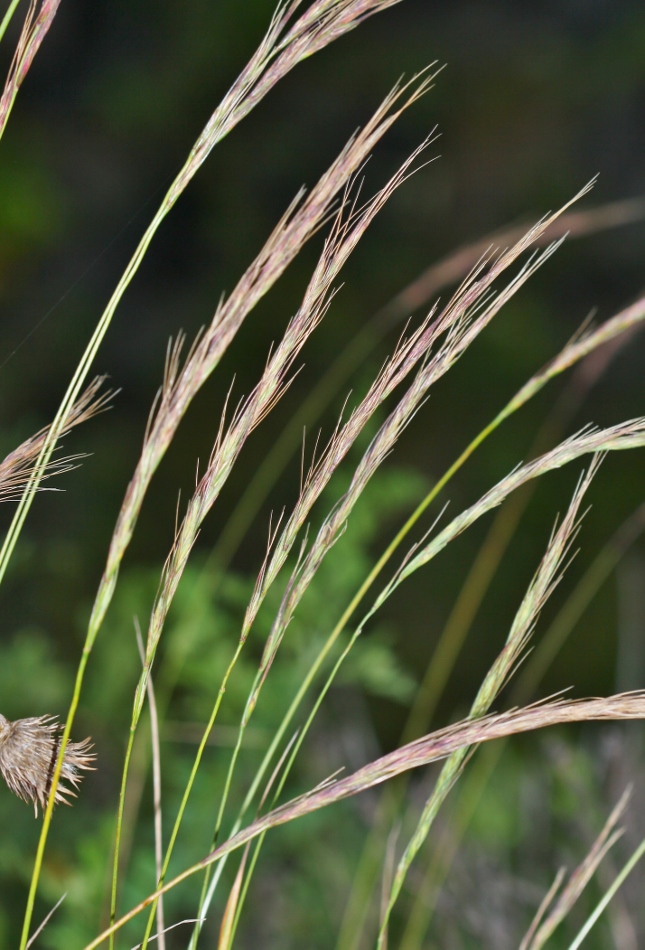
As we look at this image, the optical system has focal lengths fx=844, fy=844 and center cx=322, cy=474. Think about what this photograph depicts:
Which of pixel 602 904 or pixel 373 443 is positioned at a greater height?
pixel 373 443

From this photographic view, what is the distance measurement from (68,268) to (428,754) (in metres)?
1.30

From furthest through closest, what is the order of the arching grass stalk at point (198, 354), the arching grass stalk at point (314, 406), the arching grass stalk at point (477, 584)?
the arching grass stalk at point (314, 406)
the arching grass stalk at point (477, 584)
the arching grass stalk at point (198, 354)

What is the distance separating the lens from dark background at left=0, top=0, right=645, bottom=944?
1.46 metres

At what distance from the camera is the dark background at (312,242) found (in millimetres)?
1465

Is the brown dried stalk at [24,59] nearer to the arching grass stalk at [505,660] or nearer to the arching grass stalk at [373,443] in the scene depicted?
the arching grass stalk at [373,443]

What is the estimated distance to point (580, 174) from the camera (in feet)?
5.74

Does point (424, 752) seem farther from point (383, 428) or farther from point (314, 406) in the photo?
point (314, 406)

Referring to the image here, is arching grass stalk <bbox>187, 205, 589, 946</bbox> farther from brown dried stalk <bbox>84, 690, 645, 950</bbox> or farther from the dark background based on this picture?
the dark background

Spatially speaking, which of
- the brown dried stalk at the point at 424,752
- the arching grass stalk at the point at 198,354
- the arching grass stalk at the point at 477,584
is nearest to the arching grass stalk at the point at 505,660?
the brown dried stalk at the point at 424,752

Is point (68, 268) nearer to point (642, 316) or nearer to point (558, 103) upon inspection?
point (558, 103)

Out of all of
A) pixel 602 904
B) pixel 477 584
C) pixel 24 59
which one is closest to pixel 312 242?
pixel 477 584

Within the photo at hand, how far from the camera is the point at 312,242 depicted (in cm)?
157

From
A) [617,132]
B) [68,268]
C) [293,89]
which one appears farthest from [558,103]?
[68,268]

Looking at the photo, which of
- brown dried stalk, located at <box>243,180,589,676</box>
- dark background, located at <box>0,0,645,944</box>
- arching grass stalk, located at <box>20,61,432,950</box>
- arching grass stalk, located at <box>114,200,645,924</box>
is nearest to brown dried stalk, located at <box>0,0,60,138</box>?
arching grass stalk, located at <box>20,61,432,950</box>
